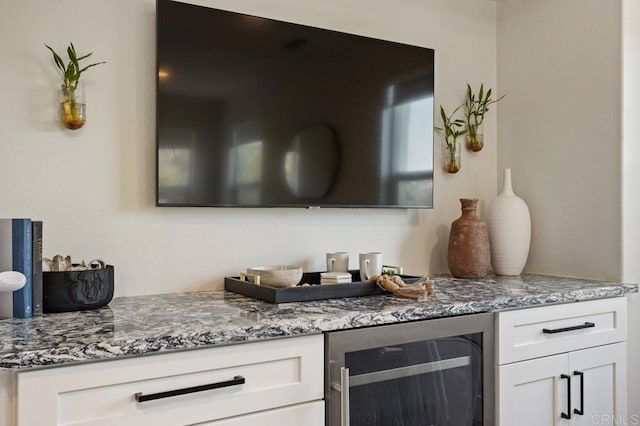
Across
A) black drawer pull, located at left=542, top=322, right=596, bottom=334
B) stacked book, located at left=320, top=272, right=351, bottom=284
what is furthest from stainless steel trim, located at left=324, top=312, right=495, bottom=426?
stacked book, located at left=320, top=272, right=351, bottom=284

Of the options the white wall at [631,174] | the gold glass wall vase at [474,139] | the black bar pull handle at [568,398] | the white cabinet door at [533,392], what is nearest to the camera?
the white cabinet door at [533,392]

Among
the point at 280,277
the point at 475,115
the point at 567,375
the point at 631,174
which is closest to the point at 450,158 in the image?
the point at 475,115

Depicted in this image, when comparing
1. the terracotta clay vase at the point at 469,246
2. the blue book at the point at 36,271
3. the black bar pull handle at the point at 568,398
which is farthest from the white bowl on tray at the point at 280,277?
the black bar pull handle at the point at 568,398

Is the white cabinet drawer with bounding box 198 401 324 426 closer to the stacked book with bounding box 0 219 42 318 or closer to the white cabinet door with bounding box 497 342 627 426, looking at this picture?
the stacked book with bounding box 0 219 42 318

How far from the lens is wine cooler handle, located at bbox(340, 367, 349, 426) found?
147 centimetres

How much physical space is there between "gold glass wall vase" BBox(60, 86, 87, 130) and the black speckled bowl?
50 centimetres

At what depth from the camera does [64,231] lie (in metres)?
1.78

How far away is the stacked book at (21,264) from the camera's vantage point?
57.9 inches

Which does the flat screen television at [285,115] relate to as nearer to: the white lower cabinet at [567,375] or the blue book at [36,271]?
the blue book at [36,271]

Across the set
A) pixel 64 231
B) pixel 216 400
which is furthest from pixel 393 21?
pixel 216 400

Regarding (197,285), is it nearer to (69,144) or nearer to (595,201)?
(69,144)

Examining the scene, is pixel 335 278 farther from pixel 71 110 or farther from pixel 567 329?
pixel 71 110

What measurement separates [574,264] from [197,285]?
1.65 meters

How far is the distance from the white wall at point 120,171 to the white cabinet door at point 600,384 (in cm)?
93
